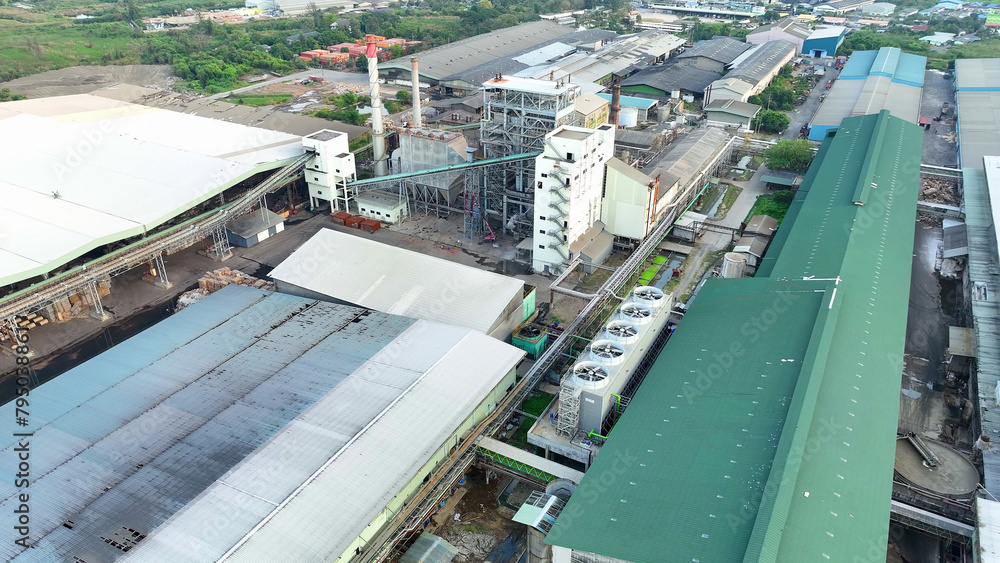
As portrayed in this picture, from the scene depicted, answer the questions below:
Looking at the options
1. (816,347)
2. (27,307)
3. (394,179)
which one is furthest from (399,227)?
(816,347)

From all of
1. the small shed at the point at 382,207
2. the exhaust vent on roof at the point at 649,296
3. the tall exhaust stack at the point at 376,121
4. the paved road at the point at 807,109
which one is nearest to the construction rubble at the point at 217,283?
the small shed at the point at 382,207

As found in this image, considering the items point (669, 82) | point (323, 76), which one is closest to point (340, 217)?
point (669, 82)

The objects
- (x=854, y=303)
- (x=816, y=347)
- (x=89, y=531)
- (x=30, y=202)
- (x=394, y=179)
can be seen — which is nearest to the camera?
(x=89, y=531)

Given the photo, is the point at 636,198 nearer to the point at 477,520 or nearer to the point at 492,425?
the point at 492,425

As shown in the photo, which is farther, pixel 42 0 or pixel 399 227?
pixel 42 0

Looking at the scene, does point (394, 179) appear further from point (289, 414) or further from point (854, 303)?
point (854, 303)
